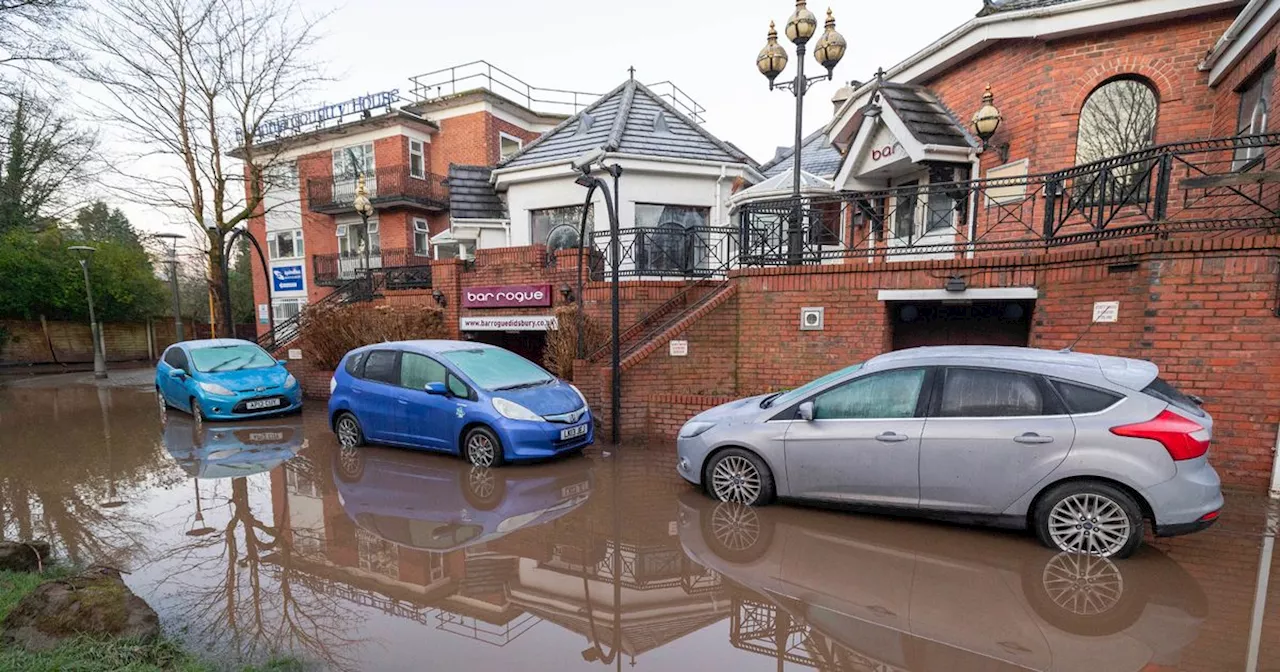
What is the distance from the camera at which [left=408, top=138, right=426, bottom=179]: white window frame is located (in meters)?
24.1

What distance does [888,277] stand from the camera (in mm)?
7379

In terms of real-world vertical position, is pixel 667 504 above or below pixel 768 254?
below

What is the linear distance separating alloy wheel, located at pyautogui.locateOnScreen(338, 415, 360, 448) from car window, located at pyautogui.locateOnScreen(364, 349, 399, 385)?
2.58 feet

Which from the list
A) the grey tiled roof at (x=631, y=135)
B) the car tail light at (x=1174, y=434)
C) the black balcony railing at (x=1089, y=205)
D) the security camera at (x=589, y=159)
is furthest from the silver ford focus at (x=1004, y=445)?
the grey tiled roof at (x=631, y=135)

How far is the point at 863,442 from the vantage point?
474 cm

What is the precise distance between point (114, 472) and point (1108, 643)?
34.4ft

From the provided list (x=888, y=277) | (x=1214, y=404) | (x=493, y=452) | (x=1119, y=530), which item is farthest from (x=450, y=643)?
(x=1214, y=404)

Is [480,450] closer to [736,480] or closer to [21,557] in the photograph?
[736,480]

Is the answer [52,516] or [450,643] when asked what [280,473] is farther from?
[450,643]

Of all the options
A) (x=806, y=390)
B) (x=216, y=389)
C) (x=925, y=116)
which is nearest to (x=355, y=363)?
(x=216, y=389)

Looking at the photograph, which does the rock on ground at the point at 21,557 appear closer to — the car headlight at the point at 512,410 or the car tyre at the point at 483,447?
the car tyre at the point at 483,447

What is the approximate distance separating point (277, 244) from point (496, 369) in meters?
26.4

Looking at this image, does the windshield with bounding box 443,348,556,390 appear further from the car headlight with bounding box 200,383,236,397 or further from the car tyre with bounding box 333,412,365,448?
the car headlight with bounding box 200,383,236,397

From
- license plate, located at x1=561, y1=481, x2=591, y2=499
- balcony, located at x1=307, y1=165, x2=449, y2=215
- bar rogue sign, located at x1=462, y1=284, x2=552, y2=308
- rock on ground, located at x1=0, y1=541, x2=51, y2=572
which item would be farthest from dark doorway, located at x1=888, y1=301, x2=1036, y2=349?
balcony, located at x1=307, y1=165, x2=449, y2=215
